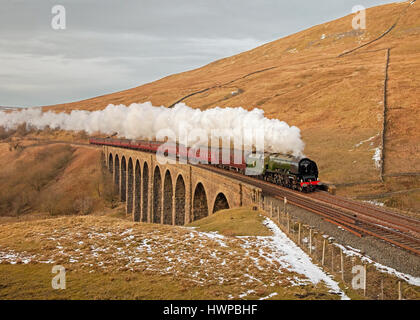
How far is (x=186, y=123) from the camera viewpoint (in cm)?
4706

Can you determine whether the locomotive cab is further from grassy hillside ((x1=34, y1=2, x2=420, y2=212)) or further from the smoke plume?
grassy hillside ((x1=34, y1=2, x2=420, y2=212))

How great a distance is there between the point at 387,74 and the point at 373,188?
2238 inches

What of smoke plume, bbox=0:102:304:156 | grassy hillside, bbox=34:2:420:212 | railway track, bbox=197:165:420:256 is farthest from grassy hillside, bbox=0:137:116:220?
railway track, bbox=197:165:420:256

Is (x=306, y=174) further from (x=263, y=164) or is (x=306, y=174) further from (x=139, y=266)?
(x=139, y=266)

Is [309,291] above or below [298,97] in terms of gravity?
below

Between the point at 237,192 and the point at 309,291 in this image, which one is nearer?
the point at 309,291

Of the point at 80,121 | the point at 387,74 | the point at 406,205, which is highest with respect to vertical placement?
the point at 387,74

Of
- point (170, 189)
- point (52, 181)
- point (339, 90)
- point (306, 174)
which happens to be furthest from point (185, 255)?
point (339, 90)

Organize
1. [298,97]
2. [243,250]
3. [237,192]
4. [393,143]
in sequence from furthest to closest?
1. [298,97]
2. [393,143]
3. [237,192]
4. [243,250]

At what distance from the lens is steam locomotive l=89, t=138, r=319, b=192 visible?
2523 centimetres

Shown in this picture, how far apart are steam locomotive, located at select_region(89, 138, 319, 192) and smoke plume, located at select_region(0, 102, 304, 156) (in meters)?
2.29
